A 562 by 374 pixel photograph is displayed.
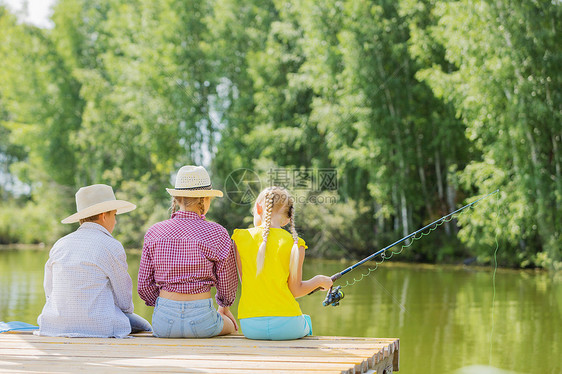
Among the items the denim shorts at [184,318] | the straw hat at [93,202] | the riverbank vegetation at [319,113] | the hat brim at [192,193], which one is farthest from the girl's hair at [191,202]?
the riverbank vegetation at [319,113]

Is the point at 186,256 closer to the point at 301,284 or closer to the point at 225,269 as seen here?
the point at 225,269

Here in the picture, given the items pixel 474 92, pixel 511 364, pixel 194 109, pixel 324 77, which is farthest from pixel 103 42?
pixel 511 364

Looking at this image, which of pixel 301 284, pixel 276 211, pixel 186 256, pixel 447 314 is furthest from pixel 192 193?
pixel 447 314

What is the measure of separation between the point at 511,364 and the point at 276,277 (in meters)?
3.06

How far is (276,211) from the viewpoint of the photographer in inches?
143

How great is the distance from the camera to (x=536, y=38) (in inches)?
516

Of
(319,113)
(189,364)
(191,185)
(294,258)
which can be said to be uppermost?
(319,113)

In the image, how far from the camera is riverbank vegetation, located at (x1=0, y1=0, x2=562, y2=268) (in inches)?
536

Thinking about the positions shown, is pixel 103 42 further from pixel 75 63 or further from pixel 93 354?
pixel 93 354

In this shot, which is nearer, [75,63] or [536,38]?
[536,38]

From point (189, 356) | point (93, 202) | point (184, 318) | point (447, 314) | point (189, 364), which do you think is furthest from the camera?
point (447, 314)

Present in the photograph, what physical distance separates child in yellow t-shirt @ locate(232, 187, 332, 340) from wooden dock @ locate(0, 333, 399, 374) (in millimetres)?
85

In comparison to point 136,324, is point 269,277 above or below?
above

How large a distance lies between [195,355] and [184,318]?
0.49m
